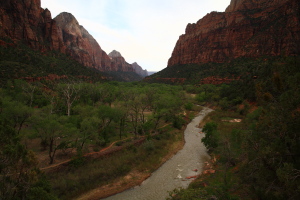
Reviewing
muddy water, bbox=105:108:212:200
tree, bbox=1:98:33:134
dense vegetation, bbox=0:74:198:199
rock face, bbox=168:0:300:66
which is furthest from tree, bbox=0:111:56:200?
rock face, bbox=168:0:300:66

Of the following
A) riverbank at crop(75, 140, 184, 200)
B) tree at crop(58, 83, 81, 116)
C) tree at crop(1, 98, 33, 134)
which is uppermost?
tree at crop(58, 83, 81, 116)

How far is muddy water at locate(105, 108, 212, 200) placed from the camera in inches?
604

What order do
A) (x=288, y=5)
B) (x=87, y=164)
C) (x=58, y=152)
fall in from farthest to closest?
1. (x=288, y=5)
2. (x=58, y=152)
3. (x=87, y=164)

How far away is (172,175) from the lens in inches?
725

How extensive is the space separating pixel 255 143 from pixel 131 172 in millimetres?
14227

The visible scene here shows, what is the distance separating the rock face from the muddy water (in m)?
64.6

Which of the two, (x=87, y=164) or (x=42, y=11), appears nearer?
(x=87, y=164)

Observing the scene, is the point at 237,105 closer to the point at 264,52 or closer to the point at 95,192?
the point at 95,192

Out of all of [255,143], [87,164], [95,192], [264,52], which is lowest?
[95,192]

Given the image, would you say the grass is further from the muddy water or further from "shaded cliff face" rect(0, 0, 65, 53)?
"shaded cliff face" rect(0, 0, 65, 53)

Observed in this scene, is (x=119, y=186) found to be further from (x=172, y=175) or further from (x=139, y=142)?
(x=139, y=142)

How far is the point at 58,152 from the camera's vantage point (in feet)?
66.5

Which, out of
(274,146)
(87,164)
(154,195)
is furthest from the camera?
(87,164)

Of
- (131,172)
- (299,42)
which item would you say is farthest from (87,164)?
(299,42)
